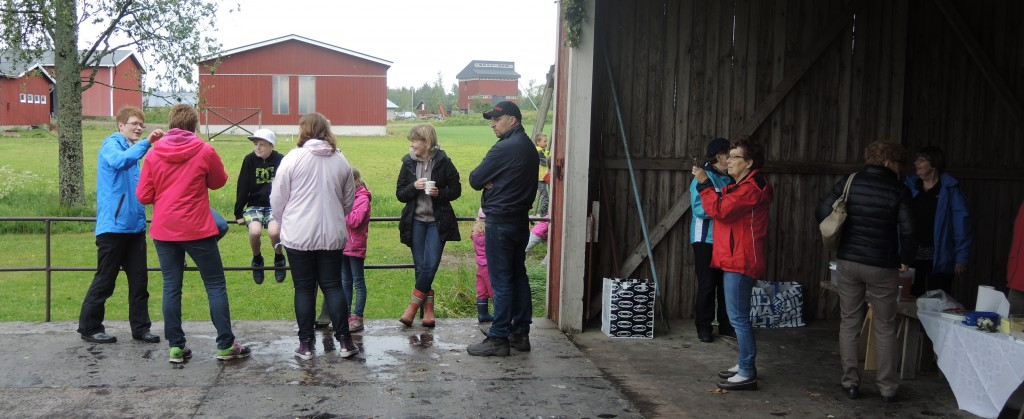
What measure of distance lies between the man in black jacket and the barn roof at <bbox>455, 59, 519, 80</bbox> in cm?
6279

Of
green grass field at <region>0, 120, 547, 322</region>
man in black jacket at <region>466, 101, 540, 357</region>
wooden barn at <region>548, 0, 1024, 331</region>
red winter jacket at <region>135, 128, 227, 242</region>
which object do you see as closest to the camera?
red winter jacket at <region>135, 128, 227, 242</region>

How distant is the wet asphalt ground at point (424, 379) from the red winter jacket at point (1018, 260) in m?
0.96

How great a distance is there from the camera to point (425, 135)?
7035mm

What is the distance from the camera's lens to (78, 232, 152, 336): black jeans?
659cm

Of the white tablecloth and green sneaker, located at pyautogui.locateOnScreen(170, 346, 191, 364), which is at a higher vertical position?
the white tablecloth

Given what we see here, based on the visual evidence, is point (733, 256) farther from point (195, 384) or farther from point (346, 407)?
point (195, 384)

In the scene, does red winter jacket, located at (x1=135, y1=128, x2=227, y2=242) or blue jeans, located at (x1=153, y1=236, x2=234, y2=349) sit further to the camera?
blue jeans, located at (x1=153, y1=236, x2=234, y2=349)

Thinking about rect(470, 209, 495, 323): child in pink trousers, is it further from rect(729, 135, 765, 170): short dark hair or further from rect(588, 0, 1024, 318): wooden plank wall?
rect(729, 135, 765, 170): short dark hair

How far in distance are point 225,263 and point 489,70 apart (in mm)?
60813

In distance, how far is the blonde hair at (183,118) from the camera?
244 inches

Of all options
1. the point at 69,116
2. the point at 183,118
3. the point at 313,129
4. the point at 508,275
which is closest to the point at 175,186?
the point at 183,118

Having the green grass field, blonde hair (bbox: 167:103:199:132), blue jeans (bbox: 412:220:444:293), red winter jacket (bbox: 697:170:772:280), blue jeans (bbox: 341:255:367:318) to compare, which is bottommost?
the green grass field

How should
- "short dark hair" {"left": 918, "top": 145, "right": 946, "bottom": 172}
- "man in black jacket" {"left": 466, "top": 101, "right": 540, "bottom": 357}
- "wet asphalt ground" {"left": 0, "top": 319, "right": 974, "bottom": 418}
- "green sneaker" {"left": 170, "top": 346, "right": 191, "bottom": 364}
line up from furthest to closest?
"short dark hair" {"left": 918, "top": 145, "right": 946, "bottom": 172} < "man in black jacket" {"left": 466, "top": 101, "right": 540, "bottom": 357} < "green sneaker" {"left": 170, "top": 346, "right": 191, "bottom": 364} < "wet asphalt ground" {"left": 0, "top": 319, "right": 974, "bottom": 418}

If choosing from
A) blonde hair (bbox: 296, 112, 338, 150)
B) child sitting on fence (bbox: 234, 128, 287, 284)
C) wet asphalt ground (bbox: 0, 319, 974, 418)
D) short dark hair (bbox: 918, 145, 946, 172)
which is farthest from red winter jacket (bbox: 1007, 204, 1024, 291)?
child sitting on fence (bbox: 234, 128, 287, 284)
